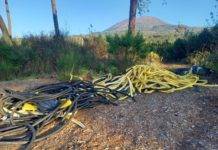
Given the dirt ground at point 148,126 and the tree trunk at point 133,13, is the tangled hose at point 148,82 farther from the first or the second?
the tree trunk at point 133,13

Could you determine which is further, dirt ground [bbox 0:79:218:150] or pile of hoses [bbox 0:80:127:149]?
pile of hoses [bbox 0:80:127:149]

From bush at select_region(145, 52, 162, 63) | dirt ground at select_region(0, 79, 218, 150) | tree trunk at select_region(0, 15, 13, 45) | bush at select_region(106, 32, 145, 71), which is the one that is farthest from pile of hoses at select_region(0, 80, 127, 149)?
tree trunk at select_region(0, 15, 13, 45)

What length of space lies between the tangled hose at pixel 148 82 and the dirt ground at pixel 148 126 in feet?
1.83

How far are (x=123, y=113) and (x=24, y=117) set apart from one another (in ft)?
4.41

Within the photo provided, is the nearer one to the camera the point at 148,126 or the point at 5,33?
the point at 148,126

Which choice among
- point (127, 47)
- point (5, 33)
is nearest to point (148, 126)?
point (127, 47)

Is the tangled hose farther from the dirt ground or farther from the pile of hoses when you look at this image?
the dirt ground

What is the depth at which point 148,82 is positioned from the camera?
773 cm

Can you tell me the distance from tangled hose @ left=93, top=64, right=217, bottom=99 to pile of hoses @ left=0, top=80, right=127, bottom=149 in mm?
370

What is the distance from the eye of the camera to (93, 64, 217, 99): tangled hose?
750 cm

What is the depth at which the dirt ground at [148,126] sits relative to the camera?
16.9 feet

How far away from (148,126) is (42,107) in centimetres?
167

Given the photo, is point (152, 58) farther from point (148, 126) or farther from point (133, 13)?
point (148, 126)

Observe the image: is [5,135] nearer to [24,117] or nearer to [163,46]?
[24,117]
